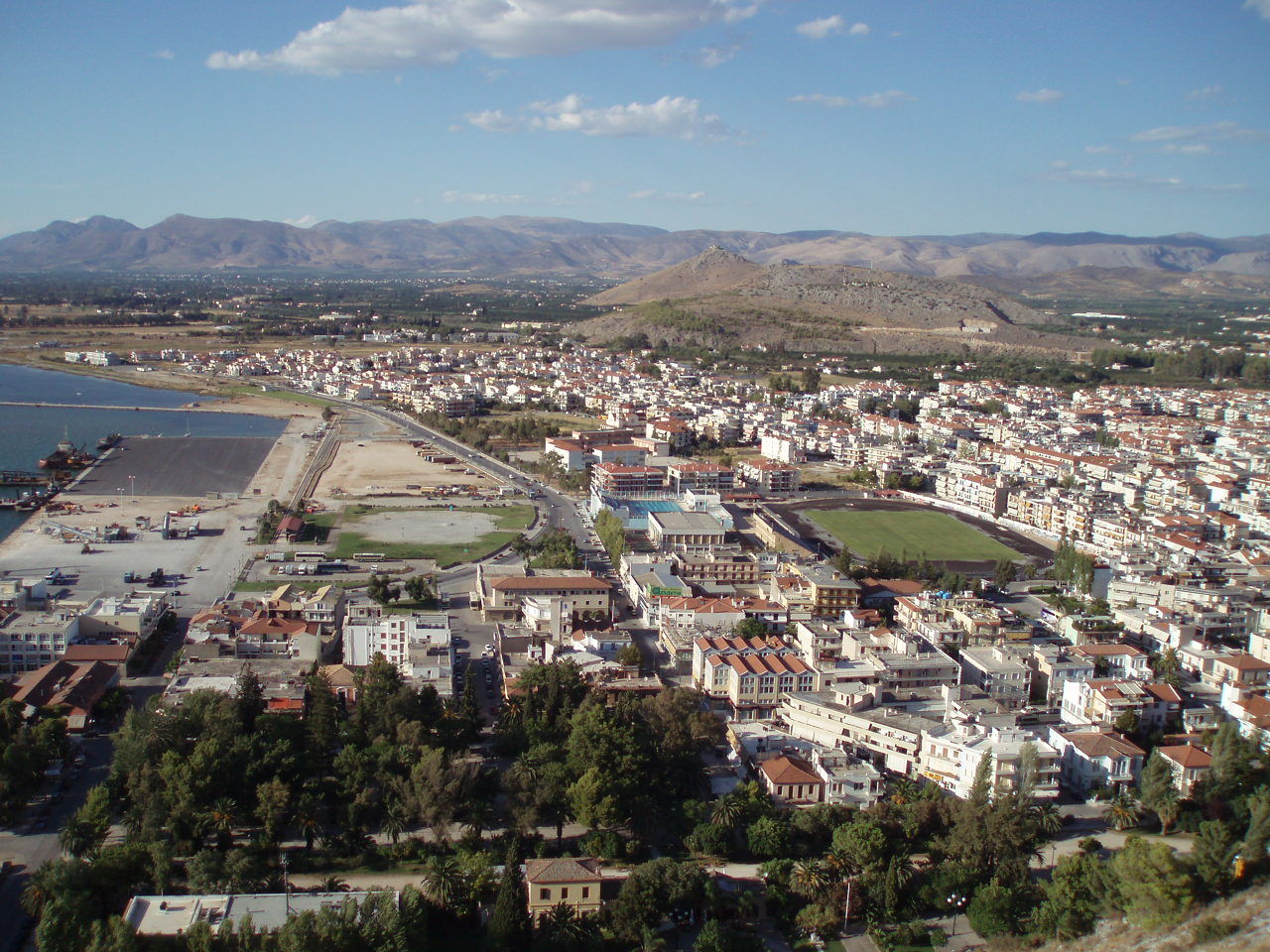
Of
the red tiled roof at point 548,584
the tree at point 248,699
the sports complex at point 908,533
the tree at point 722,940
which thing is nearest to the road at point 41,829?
the tree at point 248,699

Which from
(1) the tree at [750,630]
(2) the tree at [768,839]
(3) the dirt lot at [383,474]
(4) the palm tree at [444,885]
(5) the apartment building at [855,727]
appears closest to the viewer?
(4) the palm tree at [444,885]

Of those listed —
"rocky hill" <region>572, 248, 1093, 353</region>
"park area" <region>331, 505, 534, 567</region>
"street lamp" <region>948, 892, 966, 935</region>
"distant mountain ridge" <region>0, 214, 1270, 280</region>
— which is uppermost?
"distant mountain ridge" <region>0, 214, 1270, 280</region>

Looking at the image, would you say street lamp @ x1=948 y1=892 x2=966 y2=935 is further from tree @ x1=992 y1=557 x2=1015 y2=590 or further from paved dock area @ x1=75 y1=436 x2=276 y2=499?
paved dock area @ x1=75 y1=436 x2=276 y2=499

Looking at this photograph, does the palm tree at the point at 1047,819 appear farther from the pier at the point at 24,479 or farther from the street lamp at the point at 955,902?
the pier at the point at 24,479

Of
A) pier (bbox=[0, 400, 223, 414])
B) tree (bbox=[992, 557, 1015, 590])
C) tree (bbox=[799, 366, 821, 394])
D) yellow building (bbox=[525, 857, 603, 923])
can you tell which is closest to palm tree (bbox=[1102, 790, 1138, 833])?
yellow building (bbox=[525, 857, 603, 923])

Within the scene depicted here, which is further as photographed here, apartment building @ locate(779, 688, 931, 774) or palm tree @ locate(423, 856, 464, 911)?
apartment building @ locate(779, 688, 931, 774)

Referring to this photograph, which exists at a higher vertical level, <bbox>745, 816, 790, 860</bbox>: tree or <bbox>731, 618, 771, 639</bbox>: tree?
<bbox>731, 618, 771, 639</bbox>: tree

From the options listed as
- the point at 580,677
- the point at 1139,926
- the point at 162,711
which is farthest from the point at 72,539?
the point at 1139,926

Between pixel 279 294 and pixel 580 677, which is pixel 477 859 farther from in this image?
pixel 279 294
